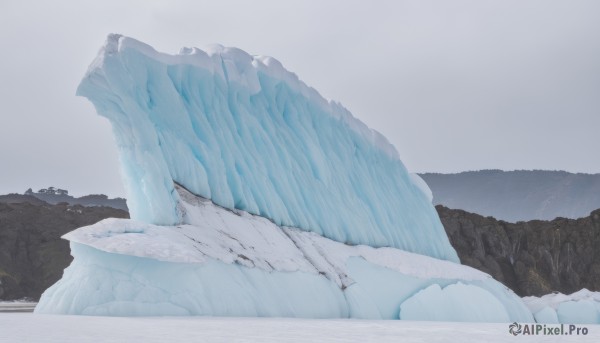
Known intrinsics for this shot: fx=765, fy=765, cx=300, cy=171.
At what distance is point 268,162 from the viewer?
19.3m

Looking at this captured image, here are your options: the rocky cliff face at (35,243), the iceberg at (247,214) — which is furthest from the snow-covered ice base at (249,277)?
the rocky cliff face at (35,243)

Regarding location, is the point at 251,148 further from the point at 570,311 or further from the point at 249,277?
the point at 570,311

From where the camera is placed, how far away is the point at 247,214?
1762cm

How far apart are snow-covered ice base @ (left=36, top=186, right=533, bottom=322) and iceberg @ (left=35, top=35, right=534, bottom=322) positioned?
3cm

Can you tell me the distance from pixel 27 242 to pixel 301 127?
4373 centimetres

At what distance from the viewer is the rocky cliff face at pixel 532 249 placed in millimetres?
59438

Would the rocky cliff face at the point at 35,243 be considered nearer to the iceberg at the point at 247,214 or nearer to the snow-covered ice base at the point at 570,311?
the iceberg at the point at 247,214

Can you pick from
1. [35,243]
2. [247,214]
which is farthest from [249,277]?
[35,243]

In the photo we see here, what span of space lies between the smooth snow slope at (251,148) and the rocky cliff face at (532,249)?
3713 cm

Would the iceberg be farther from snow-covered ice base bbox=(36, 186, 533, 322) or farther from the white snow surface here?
the white snow surface

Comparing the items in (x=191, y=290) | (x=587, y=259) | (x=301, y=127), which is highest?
(x=587, y=259)

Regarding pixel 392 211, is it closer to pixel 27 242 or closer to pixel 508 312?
pixel 508 312

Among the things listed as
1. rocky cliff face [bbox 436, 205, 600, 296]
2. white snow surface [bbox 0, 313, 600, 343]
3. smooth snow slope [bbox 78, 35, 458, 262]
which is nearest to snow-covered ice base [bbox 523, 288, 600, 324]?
smooth snow slope [bbox 78, 35, 458, 262]

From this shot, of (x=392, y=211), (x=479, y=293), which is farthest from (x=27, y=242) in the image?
(x=479, y=293)
